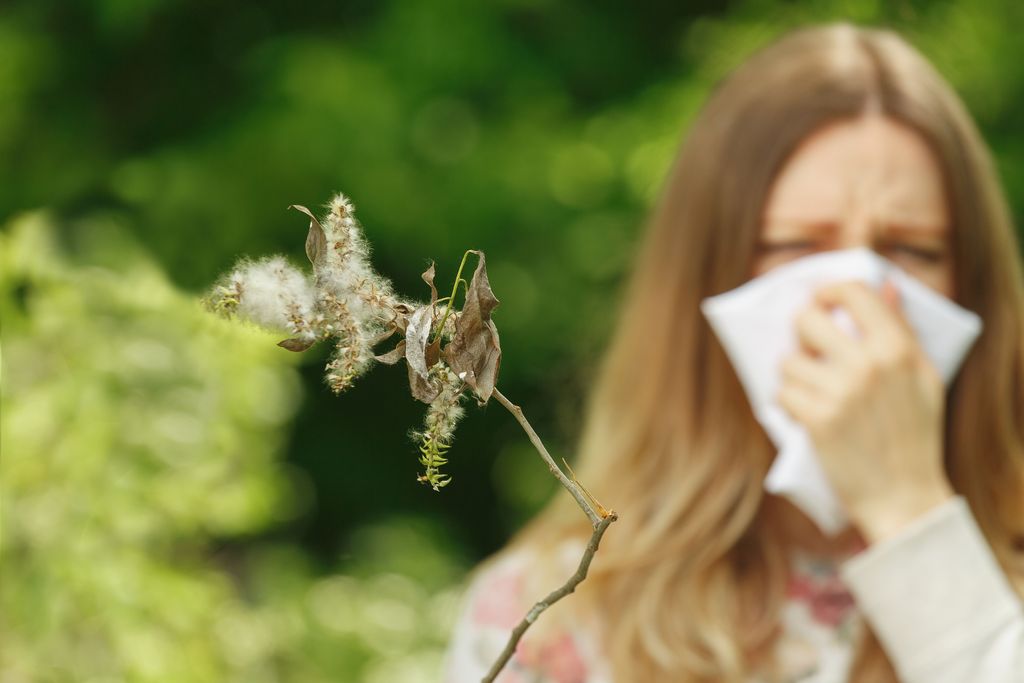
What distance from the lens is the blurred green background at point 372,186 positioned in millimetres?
2361

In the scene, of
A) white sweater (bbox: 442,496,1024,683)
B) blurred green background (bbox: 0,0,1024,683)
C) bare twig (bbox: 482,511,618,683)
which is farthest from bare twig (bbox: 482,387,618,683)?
blurred green background (bbox: 0,0,1024,683)

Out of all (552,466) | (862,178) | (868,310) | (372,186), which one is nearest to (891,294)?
(868,310)

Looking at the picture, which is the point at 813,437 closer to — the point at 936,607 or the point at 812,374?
the point at 812,374

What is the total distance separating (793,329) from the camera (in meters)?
1.41

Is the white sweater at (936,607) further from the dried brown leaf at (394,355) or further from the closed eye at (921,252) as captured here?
the dried brown leaf at (394,355)

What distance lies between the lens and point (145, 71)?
3.13 meters

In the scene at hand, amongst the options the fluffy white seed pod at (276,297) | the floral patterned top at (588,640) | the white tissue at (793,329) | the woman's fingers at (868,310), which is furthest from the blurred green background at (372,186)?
the fluffy white seed pod at (276,297)

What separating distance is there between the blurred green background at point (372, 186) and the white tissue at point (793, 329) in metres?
0.86

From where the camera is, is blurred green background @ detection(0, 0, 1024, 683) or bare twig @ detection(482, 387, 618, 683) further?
blurred green background @ detection(0, 0, 1024, 683)

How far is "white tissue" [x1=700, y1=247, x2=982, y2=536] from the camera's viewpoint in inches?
54.4

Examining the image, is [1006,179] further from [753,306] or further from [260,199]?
[260,199]

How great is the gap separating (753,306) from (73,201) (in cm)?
202

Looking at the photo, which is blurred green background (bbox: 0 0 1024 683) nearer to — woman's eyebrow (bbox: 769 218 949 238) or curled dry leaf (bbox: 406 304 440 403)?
woman's eyebrow (bbox: 769 218 949 238)

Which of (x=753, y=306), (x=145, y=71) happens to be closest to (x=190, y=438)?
(x=753, y=306)
